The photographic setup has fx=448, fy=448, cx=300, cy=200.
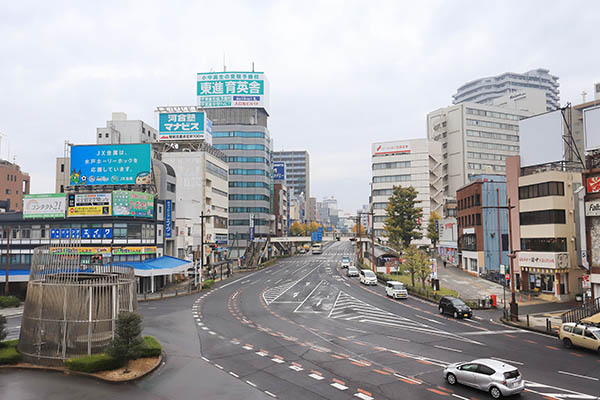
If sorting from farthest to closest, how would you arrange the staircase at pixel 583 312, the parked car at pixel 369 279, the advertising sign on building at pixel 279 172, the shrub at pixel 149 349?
the advertising sign on building at pixel 279 172, the parked car at pixel 369 279, the staircase at pixel 583 312, the shrub at pixel 149 349

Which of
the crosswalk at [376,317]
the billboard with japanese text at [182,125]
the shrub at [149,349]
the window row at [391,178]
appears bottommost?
the crosswalk at [376,317]

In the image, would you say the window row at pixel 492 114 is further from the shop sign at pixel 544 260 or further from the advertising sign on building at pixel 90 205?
the advertising sign on building at pixel 90 205

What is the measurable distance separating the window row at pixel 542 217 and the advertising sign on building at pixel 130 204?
154 ft

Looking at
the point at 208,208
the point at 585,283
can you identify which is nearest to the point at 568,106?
the point at 585,283

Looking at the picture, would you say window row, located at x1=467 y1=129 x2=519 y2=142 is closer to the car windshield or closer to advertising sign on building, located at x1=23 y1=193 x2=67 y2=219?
advertising sign on building, located at x1=23 y1=193 x2=67 y2=219

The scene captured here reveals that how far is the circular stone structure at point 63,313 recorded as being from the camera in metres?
22.6

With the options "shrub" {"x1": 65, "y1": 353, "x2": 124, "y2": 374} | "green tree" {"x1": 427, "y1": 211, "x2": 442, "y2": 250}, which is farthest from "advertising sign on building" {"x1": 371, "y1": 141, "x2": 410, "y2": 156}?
"shrub" {"x1": 65, "y1": 353, "x2": 124, "y2": 374}

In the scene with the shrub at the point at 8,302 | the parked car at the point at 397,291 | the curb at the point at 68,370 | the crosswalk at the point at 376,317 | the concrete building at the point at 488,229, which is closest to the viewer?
the curb at the point at 68,370

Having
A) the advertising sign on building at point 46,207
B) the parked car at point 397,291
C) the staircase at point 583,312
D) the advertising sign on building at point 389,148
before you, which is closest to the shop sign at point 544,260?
the staircase at point 583,312

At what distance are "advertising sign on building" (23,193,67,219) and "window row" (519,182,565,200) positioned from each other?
186 ft

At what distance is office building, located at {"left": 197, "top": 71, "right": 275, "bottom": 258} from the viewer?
4884 inches

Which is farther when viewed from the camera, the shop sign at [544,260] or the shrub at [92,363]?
the shop sign at [544,260]

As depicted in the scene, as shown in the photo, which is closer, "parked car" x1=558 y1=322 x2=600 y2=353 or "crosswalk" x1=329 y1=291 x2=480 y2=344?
"parked car" x1=558 y1=322 x2=600 y2=353

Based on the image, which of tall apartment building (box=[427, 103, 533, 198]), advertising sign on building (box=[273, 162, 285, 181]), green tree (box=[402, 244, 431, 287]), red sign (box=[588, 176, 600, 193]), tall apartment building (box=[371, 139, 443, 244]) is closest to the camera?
red sign (box=[588, 176, 600, 193])
